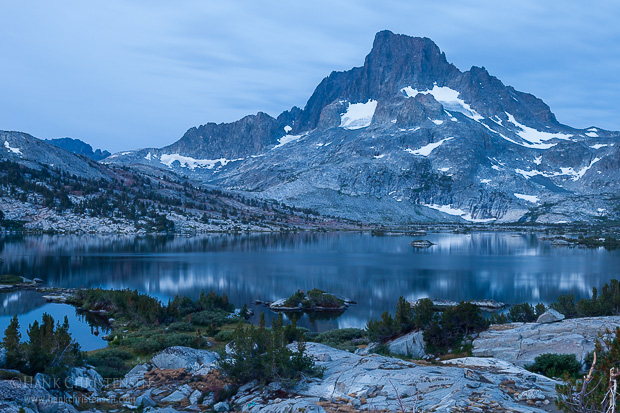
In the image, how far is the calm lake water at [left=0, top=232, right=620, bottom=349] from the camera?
156 ft

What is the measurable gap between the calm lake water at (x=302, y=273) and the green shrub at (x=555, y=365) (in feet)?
70.1

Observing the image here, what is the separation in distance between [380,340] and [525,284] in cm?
3890

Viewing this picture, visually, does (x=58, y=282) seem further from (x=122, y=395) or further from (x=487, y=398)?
(x=487, y=398)

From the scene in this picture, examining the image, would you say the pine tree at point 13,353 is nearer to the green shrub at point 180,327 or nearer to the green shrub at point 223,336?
the green shrub at point 223,336

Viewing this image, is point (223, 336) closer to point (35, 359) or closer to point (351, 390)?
point (35, 359)

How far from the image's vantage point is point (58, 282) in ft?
180

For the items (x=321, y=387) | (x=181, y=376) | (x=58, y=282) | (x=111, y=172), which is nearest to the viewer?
(x=321, y=387)

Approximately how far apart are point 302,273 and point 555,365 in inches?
1875

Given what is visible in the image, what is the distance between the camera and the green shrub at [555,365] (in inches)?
681

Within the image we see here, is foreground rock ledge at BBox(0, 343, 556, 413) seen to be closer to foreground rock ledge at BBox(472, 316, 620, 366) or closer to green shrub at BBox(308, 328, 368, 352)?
foreground rock ledge at BBox(472, 316, 620, 366)

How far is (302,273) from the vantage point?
2525 inches

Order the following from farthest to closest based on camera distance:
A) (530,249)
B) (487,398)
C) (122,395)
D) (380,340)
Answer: (530,249)
(380,340)
(122,395)
(487,398)

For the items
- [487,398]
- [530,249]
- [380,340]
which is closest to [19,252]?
[380,340]

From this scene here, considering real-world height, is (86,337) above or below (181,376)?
below
